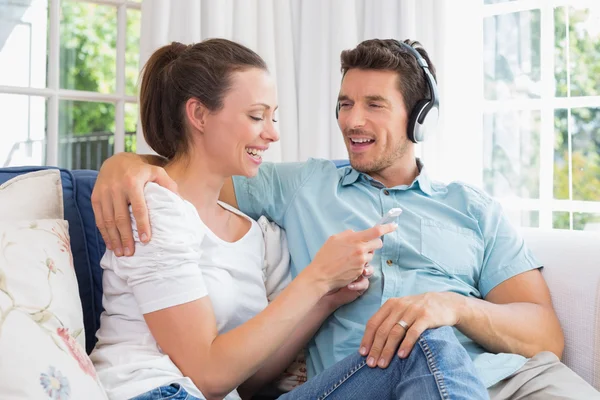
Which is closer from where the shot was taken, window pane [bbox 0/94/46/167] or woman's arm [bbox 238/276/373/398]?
woman's arm [bbox 238/276/373/398]

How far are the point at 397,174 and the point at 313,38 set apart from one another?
3.48ft

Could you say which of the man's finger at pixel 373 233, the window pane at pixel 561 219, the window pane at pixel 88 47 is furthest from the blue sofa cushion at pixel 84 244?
the window pane at pixel 561 219

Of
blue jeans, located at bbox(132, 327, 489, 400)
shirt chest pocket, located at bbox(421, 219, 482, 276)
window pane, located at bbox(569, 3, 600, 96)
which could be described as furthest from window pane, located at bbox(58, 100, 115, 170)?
window pane, located at bbox(569, 3, 600, 96)

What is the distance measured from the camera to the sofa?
4.87 ft

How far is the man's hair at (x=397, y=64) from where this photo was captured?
181cm

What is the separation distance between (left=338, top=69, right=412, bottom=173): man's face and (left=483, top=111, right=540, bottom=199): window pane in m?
0.95

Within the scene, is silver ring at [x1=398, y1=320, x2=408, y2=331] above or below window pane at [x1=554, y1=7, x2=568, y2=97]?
below

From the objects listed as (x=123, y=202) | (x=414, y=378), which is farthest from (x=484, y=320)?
(x=123, y=202)

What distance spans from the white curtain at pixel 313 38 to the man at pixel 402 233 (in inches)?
26.7

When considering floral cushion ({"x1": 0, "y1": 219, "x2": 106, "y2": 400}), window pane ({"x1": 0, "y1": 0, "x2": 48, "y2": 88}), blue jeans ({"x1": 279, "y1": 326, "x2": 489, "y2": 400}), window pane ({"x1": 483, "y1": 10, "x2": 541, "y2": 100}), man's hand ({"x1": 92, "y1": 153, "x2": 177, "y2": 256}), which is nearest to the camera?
floral cushion ({"x1": 0, "y1": 219, "x2": 106, "y2": 400})

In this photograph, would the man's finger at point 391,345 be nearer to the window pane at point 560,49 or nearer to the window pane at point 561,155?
the window pane at point 561,155

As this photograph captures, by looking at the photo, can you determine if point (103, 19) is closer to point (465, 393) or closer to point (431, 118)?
point (431, 118)

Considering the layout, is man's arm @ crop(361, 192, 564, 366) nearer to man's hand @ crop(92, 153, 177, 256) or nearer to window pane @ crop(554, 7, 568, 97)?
man's hand @ crop(92, 153, 177, 256)

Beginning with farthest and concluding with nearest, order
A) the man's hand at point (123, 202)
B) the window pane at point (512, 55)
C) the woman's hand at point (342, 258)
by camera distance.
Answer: the window pane at point (512, 55)
the woman's hand at point (342, 258)
the man's hand at point (123, 202)
